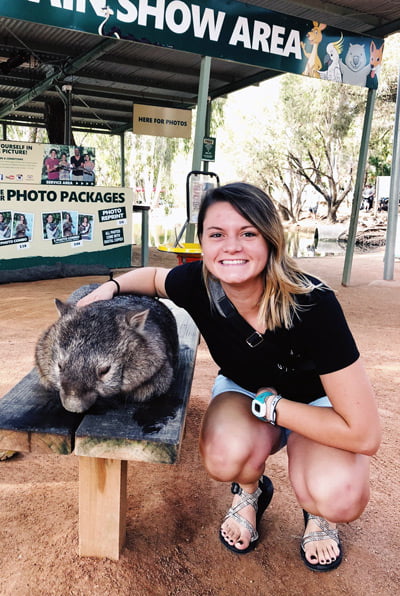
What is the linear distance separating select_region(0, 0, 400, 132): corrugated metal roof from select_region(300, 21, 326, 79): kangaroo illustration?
27 cm

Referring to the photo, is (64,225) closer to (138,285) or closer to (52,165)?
(52,165)

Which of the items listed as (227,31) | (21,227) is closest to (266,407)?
(227,31)

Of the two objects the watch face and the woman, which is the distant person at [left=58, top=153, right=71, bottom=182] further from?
the watch face

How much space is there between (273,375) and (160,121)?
449 inches

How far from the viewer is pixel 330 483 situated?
6.01ft

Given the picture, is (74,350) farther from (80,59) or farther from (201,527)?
(80,59)

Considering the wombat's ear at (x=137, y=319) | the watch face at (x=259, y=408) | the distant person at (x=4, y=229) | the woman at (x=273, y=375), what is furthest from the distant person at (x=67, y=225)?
the watch face at (x=259, y=408)

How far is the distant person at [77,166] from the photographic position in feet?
28.3

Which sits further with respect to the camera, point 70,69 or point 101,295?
point 70,69

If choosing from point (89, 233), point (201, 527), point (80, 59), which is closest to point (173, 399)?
point (201, 527)

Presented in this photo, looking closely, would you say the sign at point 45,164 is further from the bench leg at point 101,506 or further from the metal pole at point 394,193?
the bench leg at point 101,506

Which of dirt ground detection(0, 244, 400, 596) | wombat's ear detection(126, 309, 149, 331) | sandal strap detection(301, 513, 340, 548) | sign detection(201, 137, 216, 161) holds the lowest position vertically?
dirt ground detection(0, 244, 400, 596)

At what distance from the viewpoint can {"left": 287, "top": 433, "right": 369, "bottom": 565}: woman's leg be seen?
183cm

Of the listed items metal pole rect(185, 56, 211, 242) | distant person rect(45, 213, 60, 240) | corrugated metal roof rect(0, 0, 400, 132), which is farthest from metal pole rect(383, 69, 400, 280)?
distant person rect(45, 213, 60, 240)
